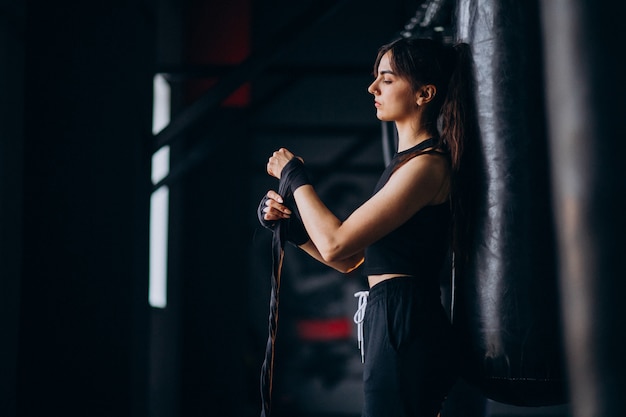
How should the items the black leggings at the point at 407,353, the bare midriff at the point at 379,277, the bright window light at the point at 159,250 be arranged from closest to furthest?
1. the black leggings at the point at 407,353
2. the bare midriff at the point at 379,277
3. the bright window light at the point at 159,250

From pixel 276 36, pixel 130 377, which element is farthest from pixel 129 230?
pixel 276 36

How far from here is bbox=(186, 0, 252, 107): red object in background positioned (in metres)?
6.09

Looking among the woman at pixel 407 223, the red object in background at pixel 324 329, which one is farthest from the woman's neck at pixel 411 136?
the red object in background at pixel 324 329

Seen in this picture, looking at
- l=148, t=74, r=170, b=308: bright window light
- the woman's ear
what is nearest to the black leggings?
the woman's ear

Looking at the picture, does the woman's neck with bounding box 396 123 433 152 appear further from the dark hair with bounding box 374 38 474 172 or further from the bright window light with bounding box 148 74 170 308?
the bright window light with bounding box 148 74 170 308

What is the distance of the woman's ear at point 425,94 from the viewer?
1.81 metres

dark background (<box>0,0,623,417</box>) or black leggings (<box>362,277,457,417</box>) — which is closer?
black leggings (<box>362,277,457,417</box>)

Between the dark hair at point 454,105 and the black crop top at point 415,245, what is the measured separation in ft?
0.12

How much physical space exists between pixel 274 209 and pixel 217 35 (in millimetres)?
4660

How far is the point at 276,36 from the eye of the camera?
10.4 ft

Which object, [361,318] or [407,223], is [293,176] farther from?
[361,318]

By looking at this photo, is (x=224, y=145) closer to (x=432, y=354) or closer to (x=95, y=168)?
(x=95, y=168)

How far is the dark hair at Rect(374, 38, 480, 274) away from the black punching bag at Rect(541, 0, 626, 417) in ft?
3.63

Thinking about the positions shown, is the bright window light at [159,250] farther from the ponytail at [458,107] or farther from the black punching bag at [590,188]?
the black punching bag at [590,188]
